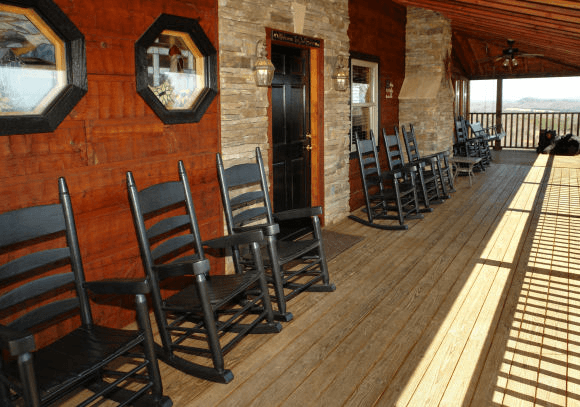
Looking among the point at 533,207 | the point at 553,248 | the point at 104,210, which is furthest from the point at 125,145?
the point at 533,207

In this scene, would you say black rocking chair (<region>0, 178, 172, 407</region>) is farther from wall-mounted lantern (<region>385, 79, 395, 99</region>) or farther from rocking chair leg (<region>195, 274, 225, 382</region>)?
wall-mounted lantern (<region>385, 79, 395, 99</region>)

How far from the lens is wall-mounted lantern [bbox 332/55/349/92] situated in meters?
5.37

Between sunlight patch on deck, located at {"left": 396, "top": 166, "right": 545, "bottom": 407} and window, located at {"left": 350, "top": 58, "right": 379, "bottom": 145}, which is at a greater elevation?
window, located at {"left": 350, "top": 58, "right": 379, "bottom": 145}

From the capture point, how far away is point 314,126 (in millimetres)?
5219

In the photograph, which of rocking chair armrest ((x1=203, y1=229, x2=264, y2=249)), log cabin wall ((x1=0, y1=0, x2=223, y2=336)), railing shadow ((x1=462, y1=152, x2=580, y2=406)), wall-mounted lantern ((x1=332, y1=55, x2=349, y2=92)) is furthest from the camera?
wall-mounted lantern ((x1=332, y1=55, x2=349, y2=92))

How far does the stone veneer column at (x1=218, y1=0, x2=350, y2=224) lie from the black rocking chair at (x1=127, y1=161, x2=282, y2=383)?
115cm

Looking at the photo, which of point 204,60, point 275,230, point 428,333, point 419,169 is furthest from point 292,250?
point 419,169

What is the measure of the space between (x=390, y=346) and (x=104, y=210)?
184cm

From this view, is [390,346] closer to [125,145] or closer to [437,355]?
[437,355]

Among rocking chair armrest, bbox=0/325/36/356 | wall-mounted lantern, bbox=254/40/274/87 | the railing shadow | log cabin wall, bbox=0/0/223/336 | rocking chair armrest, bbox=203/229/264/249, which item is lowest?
the railing shadow

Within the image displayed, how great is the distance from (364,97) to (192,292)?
469cm

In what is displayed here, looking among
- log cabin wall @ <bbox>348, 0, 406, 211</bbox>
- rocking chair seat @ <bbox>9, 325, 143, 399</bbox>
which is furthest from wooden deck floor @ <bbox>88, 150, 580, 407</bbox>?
log cabin wall @ <bbox>348, 0, 406, 211</bbox>

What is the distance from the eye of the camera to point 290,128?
4945 mm

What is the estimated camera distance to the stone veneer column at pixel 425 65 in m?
7.65
